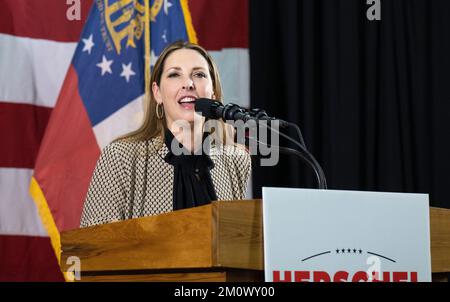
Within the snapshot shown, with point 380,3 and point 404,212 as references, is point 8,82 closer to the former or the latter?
point 380,3

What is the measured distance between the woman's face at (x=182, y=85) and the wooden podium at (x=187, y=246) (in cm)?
80

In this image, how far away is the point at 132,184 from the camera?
100 inches

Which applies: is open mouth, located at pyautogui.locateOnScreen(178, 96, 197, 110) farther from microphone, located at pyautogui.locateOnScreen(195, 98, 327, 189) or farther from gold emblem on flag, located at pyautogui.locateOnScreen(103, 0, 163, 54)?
gold emblem on flag, located at pyautogui.locateOnScreen(103, 0, 163, 54)

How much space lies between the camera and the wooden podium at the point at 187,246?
149 centimetres

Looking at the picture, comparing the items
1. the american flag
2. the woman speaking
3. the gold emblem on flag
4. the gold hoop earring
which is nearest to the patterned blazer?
the woman speaking

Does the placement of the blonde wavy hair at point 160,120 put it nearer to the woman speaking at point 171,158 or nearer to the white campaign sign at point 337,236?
the woman speaking at point 171,158

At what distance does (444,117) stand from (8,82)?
228cm

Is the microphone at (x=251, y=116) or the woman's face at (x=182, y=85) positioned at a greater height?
the woman's face at (x=182, y=85)

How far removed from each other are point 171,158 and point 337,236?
3.51 ft

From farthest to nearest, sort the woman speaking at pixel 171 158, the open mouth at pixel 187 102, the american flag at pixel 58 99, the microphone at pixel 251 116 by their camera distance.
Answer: the american flag at pixel 58 99 → the open mouth at pixel 187 102 → the woman speaking at pixel 171 158 → the microphone at pixel 251 116

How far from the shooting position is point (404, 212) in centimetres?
165

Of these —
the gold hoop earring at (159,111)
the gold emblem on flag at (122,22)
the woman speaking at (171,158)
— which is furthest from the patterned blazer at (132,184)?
the gold emblem on flag at (122,22)

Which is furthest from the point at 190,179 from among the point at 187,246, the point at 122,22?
the point at 122,22

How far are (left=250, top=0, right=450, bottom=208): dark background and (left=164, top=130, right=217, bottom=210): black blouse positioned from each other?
1.36 meters
